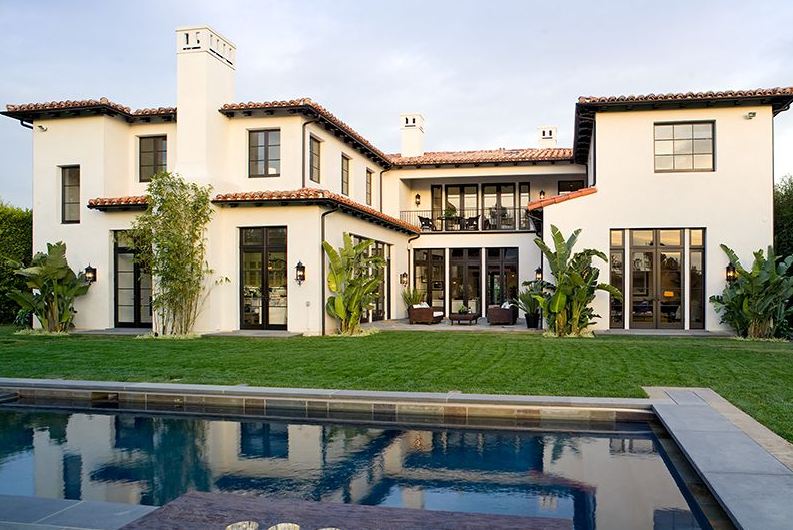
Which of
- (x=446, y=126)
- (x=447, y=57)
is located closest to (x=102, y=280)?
(x=447, y=57)

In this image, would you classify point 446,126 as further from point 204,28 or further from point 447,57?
point 204,28

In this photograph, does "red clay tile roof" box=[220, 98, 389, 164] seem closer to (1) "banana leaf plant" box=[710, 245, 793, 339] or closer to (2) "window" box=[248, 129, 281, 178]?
(2) "window" box=[248, 129, 281, 178]

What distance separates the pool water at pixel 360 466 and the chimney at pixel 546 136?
21.7 meters

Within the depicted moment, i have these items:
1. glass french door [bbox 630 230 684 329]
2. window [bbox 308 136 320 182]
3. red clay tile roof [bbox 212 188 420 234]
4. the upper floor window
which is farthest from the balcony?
red clay tile roof [bbox 212 188 420 234]

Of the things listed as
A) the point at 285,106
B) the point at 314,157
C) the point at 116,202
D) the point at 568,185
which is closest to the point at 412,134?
the point at 568,185

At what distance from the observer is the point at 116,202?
1834cm

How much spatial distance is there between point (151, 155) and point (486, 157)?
12380 mm

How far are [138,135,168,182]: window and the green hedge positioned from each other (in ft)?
19.3

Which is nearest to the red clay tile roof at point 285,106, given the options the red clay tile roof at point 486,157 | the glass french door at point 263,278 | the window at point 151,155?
the window at point 151,155

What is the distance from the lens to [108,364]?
11766 millimetres

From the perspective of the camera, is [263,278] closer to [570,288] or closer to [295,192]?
[295,192]

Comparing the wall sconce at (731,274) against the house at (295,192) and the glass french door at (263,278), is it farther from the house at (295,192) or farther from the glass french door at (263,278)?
the glass french door at (263,278)

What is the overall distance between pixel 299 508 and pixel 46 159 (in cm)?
1850

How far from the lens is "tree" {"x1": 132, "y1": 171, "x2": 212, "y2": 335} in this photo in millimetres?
17000
